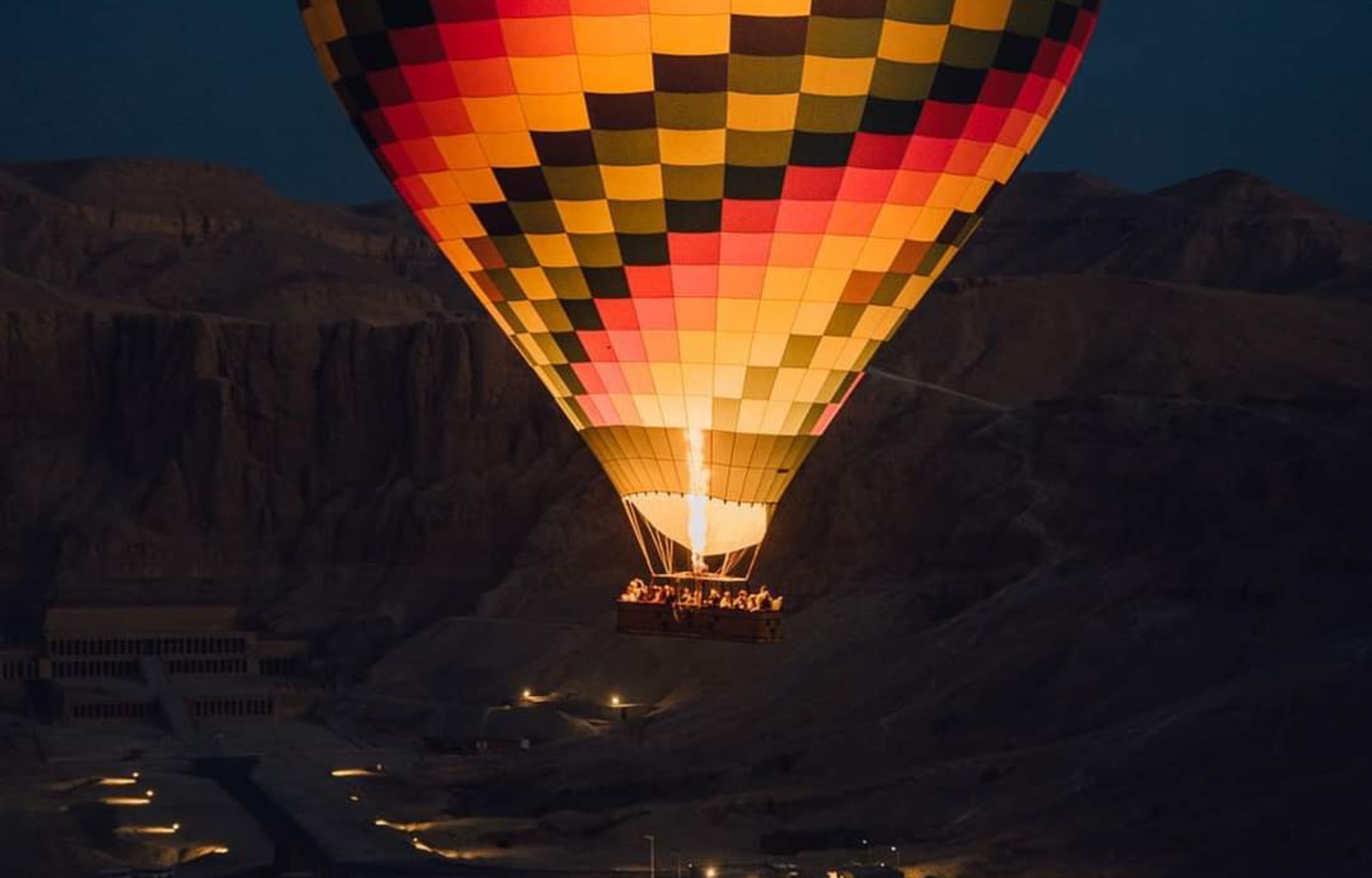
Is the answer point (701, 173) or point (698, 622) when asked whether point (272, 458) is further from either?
point (701, 173)

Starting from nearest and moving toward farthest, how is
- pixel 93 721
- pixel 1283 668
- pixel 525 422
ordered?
1. pixel 1283 668
2. pixel 93 721
3. pixel 525 422

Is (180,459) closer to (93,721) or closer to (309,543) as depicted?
(309,543)

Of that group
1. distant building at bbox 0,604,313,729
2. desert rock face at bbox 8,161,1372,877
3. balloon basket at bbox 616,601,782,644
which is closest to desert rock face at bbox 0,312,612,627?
desert rock face at bbox 8,161,1372,877

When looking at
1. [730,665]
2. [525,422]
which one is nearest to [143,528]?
[525,422]

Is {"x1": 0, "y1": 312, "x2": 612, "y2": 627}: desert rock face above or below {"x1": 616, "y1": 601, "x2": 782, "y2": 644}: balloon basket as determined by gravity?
above

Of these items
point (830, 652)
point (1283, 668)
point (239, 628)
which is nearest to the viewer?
point (1283, 668)

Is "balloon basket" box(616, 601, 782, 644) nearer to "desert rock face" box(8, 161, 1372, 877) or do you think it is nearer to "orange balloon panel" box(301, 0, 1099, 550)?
"orange balloon panel" box(301, 0, 1099, 550)
